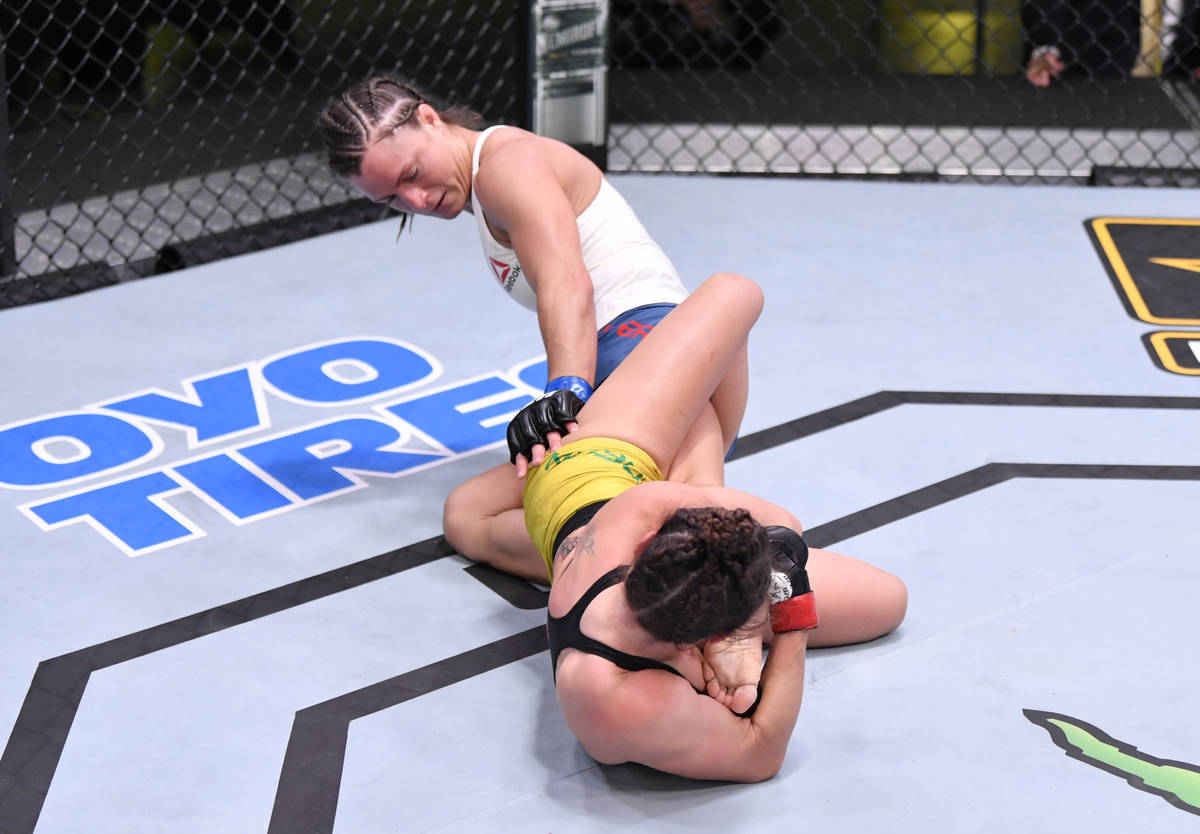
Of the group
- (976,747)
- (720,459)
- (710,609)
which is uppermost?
(710,609)

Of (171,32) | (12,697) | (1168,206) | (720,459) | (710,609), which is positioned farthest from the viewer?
(171,32)

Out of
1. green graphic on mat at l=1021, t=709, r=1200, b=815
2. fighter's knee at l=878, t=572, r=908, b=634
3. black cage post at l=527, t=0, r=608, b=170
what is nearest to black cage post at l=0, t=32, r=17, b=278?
black cage post at l=527, t=0, r=608, b=170

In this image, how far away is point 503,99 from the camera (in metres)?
4.54

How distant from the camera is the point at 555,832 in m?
1.72

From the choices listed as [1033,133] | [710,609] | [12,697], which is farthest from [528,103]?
[710,609]

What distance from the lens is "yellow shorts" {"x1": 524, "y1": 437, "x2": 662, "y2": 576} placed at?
1.88 m

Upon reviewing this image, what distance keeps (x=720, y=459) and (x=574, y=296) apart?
1.13 ft

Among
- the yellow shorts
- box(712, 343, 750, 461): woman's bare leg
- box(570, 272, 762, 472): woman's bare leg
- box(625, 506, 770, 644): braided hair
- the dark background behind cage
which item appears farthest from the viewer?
the dark background behind cage

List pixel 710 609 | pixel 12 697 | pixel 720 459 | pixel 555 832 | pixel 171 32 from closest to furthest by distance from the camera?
pixel 710 609 < pixel 555 832 < pixel 12 697 < pixel 720 459 < pixel 171 32

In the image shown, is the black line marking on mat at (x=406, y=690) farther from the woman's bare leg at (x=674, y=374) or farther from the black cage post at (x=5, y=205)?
the black cage post at (x=5, y=205)

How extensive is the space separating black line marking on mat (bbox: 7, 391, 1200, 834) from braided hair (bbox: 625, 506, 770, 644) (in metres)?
0.54

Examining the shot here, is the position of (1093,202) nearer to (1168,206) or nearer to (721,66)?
(1168,206)

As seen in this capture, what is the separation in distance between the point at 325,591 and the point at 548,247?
669 mm

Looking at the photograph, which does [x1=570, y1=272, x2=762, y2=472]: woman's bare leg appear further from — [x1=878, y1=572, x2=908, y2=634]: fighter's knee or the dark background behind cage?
the dark background behind cage
